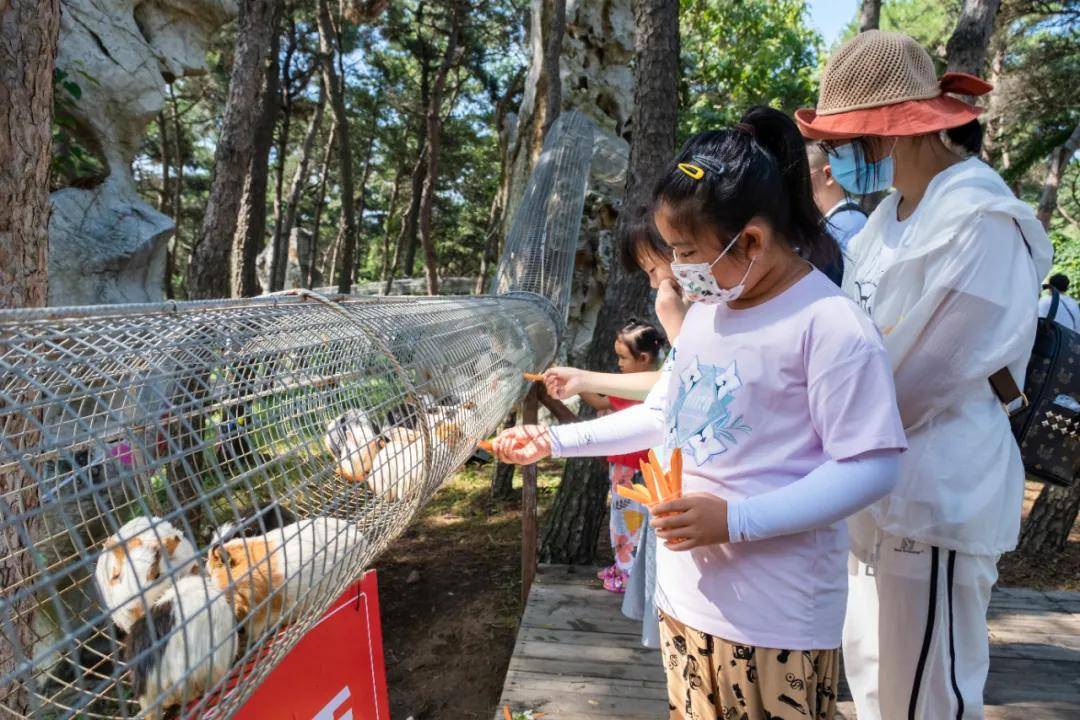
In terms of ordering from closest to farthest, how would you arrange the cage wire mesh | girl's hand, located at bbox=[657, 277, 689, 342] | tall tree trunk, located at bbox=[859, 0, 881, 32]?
the cage wire mesh
girl's hand, located at bbox=[657, 277, 689, 342]
tall tree trunk, located at bbox=[859, 0, 881, 32]

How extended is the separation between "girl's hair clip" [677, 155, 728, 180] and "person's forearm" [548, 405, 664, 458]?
0.56 m

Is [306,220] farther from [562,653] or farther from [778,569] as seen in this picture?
[778,569]

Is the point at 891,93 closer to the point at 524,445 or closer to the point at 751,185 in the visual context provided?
the point at 751,185

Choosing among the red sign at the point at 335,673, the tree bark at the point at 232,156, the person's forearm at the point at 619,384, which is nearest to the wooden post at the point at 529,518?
the person's forearm at the point at 619,384

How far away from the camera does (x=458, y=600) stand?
4.52 metres

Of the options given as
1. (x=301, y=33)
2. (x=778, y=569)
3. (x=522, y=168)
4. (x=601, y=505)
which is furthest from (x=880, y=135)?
(x=301, y=33)

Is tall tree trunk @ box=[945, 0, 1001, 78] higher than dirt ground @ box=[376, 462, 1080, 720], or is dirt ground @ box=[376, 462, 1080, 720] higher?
tall tree trunk @ box=[945, 0, 1001, 78]

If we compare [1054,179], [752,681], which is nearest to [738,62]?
[1054,179]

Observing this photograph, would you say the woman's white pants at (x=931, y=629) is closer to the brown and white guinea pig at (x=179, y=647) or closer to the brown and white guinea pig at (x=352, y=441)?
the brown and white guinea pig at (x=352, y=441)

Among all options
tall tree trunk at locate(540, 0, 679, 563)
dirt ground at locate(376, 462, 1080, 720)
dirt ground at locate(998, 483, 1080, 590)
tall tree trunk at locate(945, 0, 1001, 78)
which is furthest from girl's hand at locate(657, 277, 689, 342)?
dirt ground at locate(998, 483, 1080, 590)

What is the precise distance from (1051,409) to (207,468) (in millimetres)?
1700

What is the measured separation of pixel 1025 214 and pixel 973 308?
20 centimetres

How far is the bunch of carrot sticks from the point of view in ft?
3.81

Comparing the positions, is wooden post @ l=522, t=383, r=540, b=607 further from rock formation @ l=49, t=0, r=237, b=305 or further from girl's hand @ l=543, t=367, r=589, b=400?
rock formation @ l=49, t=0, r=237, b=305
